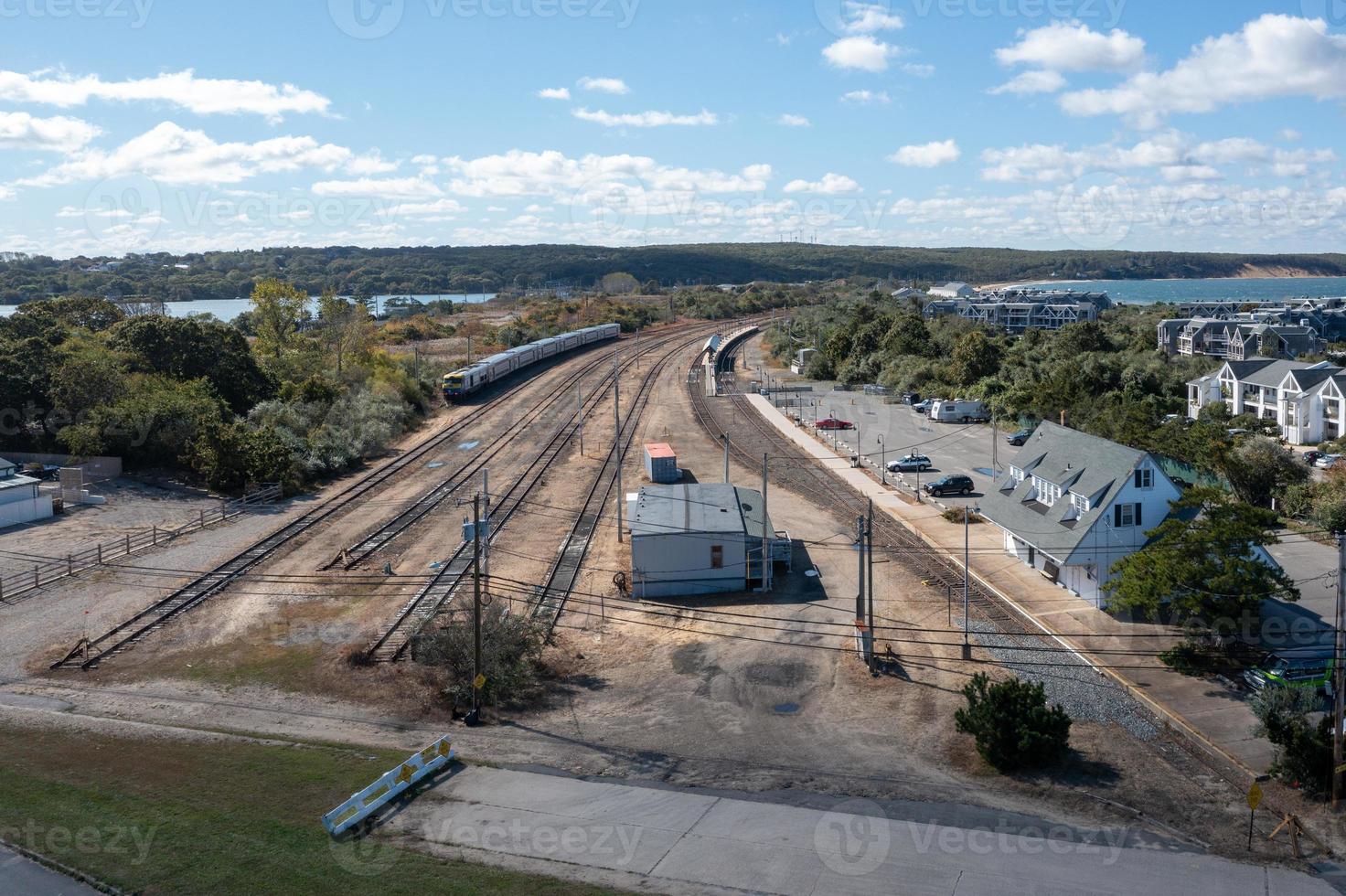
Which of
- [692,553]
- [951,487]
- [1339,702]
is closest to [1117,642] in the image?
[1339,702]

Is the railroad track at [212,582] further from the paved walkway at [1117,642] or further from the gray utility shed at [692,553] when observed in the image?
the paved walkway at [1117,642]

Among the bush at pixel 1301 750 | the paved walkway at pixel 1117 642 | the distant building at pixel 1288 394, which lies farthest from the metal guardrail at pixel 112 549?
the distant building at pixel 1288 394

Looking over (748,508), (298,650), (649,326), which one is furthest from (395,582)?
(649,326)

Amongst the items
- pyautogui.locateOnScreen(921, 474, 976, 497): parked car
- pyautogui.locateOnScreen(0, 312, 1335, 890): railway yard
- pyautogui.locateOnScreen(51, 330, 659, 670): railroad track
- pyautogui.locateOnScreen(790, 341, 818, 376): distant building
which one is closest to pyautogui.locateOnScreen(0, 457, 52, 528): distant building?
pyautogui.locateOnScreen(0, 312, 1335, 890): railway yard

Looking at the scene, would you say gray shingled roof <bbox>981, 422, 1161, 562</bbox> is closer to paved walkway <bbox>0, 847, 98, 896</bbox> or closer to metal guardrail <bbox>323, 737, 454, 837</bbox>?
metal guardrail <bbox>323, 737, 454, 837</bbox>

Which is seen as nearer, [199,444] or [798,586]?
[798,586]

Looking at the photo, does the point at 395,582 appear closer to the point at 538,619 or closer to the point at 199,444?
the point at 538,619
